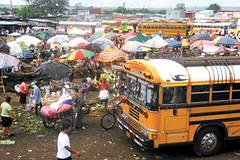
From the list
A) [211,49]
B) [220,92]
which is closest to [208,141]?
[220,92]

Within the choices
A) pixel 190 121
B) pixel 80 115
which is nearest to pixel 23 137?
pixel 80 115

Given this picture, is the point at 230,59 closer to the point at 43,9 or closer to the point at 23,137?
the point at 23,137

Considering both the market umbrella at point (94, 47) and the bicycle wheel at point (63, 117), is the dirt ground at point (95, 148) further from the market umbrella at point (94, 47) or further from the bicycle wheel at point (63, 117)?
the market umbrella at point (94, 47)

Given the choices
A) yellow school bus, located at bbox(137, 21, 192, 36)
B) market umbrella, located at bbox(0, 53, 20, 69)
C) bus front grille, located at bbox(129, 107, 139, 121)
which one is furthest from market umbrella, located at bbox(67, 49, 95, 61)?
yellow school bus, located at bbox(137, 21, 192, 36)

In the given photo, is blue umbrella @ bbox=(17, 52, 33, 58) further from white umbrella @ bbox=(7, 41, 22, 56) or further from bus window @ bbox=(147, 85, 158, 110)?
bus window @ bbox=(147, 85, 158, 110)

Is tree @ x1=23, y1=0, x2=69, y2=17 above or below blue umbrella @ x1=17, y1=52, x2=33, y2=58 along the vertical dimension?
above

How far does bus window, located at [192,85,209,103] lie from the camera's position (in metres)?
10.2

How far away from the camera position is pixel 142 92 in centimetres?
1055

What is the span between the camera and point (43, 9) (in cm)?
11244

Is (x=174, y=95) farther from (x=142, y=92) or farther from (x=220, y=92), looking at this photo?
(x=220, y=92)

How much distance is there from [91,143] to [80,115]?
5.34 feet

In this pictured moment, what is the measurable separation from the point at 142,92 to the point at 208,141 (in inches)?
91.0

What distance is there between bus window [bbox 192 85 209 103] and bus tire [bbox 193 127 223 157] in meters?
0.86

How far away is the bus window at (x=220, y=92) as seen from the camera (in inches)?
409
